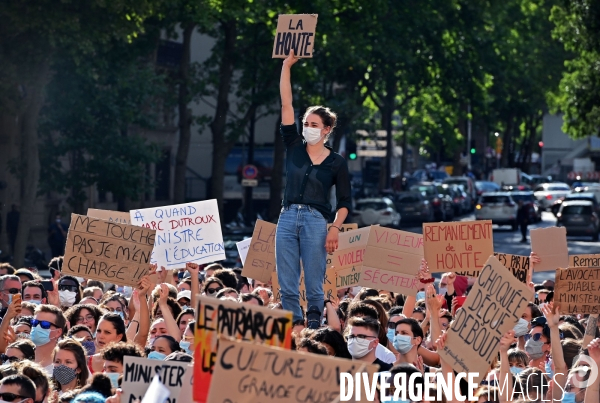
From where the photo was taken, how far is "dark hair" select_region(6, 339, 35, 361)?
830 centimetres

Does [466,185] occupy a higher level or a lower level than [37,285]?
higher

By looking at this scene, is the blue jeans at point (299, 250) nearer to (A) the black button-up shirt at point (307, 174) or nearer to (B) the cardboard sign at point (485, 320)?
(A) the black button-up shirt at point (307, 174)

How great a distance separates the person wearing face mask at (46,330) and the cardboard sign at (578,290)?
3524mm

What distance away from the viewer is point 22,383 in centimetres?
673

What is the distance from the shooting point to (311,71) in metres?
34.8

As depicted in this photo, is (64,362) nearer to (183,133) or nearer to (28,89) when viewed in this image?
(28,89)

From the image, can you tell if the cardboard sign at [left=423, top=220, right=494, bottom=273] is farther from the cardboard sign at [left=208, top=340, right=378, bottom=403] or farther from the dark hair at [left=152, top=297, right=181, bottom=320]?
the cardboard sign at [left=208, top=340, right=378, bottom=403]

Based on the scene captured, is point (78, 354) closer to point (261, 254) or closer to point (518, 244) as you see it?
point (261, 254)

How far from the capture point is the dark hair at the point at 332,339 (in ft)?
25.4

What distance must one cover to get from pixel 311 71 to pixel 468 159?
1880 inches

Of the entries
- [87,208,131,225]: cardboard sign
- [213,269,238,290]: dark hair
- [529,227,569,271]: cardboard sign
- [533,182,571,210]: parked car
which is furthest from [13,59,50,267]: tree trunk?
[533,182,571,210]: parked car

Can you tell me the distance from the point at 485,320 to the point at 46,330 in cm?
328

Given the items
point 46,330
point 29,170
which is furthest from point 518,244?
point 46,330

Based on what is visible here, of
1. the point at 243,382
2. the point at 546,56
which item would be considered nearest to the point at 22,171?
the point at 243,382
